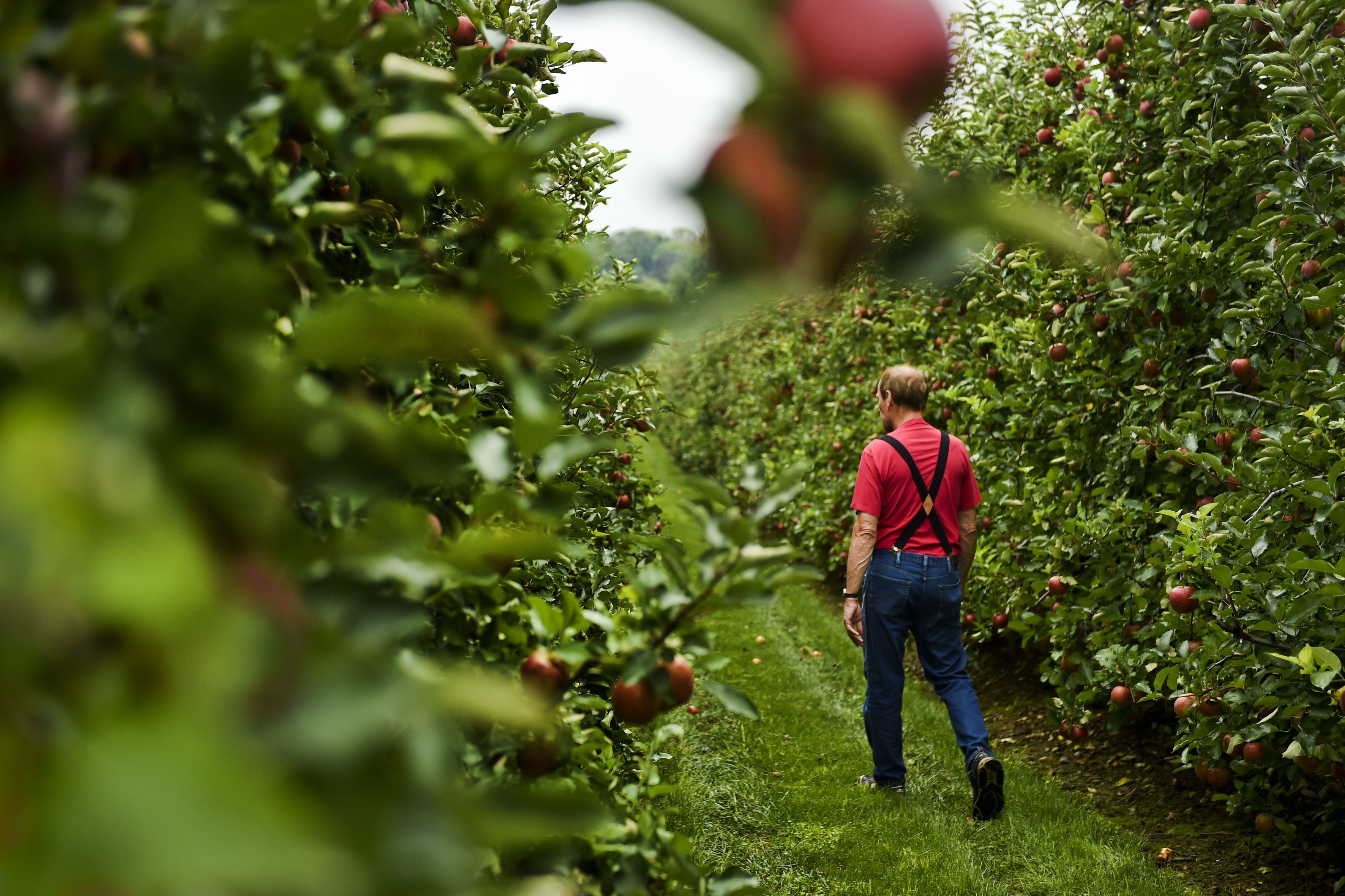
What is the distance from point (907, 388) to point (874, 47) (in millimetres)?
3949

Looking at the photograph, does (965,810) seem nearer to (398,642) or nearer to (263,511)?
(398,642)

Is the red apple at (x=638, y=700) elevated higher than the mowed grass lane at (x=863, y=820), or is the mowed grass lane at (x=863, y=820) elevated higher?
the red apple at (x=638, y=700)

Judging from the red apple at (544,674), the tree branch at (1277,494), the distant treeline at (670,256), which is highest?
the tree branch at (1277,494)

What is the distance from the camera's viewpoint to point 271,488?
1.44 ft

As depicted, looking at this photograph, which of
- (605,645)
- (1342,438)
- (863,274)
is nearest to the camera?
(863,274)

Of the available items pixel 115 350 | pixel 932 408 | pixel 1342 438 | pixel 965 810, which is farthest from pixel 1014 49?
pixel 115 350

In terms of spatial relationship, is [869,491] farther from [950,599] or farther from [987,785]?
[987,785]

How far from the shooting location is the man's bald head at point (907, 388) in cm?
426

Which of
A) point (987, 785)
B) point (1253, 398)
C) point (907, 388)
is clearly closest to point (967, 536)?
point (907, 388)

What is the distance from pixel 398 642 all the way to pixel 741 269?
0.43 m

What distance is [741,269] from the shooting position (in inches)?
18.0

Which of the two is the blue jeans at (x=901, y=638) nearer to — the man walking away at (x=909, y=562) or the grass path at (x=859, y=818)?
the man walking away at (x=909, y=562)

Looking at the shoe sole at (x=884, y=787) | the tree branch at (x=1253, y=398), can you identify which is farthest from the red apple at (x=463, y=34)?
the shoe sole at (x=884, y=787)

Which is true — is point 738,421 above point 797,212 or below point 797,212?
above
